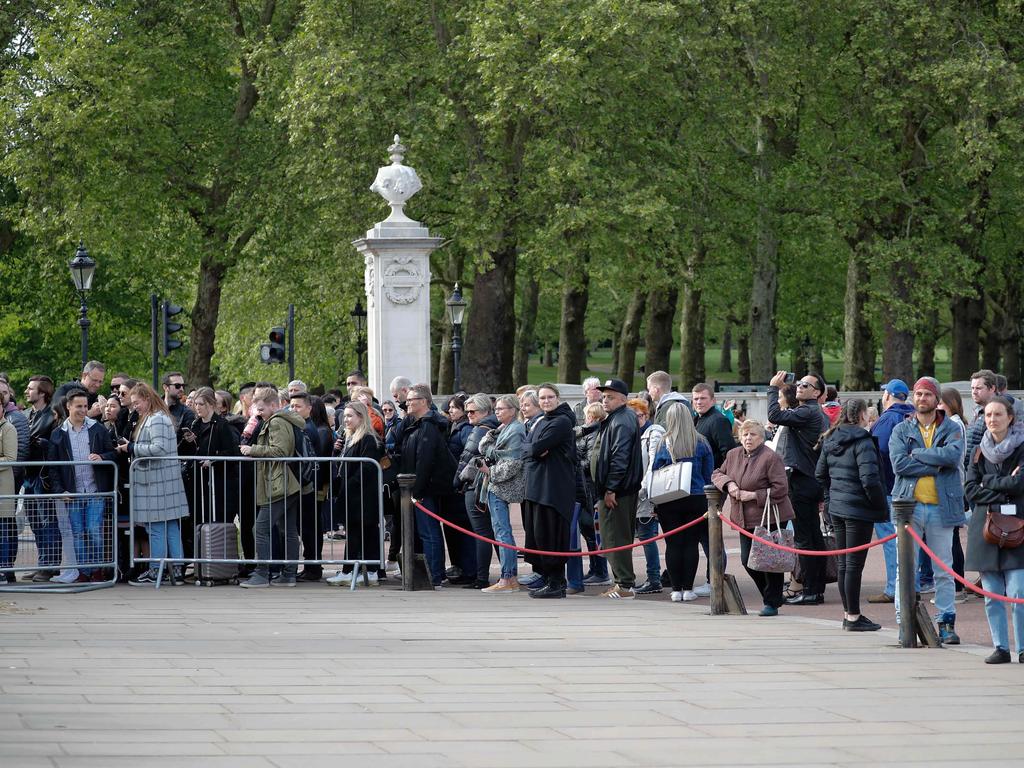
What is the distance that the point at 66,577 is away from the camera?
14.7 meters

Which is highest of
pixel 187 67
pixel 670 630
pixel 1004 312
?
pixel 187 67

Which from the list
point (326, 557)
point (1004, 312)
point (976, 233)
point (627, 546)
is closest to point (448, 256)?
point (976, 233)

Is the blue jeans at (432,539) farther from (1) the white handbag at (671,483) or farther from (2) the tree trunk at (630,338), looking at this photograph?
(2) the tree trunk at (630,338)

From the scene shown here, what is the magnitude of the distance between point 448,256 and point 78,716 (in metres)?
35.0

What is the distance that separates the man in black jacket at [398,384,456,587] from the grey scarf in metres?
5.63

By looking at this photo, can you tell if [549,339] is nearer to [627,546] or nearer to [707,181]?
[707,181]

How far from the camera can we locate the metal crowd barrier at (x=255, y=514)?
14766mm

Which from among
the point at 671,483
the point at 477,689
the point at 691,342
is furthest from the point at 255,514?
the point at 691,342

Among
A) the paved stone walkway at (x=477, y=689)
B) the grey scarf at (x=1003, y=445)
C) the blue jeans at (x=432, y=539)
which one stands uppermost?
the grey scarf at (x=1003, y=445)

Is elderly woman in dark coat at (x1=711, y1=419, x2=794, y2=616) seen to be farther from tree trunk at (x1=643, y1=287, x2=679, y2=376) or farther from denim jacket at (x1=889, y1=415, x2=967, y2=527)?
tree trunk at (x1=643, y1=287, x2=679, y2=376)

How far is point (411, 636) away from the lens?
38.3 ft

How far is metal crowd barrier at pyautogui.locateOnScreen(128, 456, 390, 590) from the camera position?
48.4ft

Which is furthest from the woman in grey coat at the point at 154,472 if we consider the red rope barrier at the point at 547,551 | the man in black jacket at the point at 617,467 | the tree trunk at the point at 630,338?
the tree trunk at the point at 630,338

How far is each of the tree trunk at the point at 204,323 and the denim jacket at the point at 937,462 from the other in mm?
29413
